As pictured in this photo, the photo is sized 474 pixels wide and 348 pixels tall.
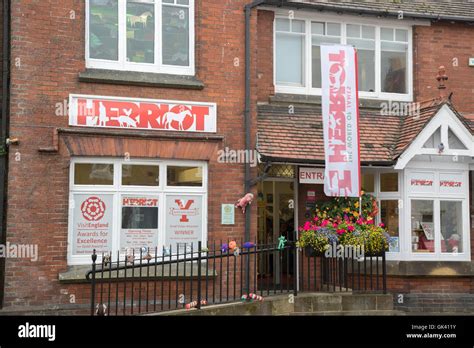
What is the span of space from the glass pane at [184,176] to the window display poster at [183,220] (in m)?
0.25

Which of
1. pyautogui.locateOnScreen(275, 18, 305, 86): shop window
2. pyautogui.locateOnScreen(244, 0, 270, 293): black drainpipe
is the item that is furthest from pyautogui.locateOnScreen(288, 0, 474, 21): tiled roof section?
pyautogui.locateOnScreen(244, 0, 270, 293): black drainpipe

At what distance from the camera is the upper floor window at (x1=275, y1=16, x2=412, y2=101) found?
45.9ft

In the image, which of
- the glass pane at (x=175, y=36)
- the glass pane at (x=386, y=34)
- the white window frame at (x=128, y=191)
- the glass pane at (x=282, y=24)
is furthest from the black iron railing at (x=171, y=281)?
the glass pane at (x=386, y=34)

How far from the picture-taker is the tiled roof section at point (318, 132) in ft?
41.8

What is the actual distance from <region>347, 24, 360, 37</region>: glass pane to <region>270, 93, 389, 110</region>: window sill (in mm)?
1414

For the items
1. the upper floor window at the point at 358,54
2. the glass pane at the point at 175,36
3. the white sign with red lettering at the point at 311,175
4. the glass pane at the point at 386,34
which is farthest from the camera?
the glass pane at the point at 386,34

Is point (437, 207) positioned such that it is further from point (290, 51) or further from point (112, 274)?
point (112, 274)

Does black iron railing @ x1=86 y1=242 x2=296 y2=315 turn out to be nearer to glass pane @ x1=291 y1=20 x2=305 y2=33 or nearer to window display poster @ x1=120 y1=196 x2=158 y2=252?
window display poster @ x1=120 y1=196 x2=158 y2=252

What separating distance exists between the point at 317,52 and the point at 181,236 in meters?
5.10

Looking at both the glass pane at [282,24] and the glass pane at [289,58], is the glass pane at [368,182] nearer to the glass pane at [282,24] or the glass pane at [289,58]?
the glass pane at [289,58]

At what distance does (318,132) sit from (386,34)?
10.1 ft

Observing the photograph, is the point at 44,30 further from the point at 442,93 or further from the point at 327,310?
the point at 442,93

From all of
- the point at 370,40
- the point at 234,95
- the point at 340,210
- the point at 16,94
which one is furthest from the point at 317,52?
the point at 16,94

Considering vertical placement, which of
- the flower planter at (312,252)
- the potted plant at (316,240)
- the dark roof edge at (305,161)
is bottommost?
the flower planter at (312,252)
